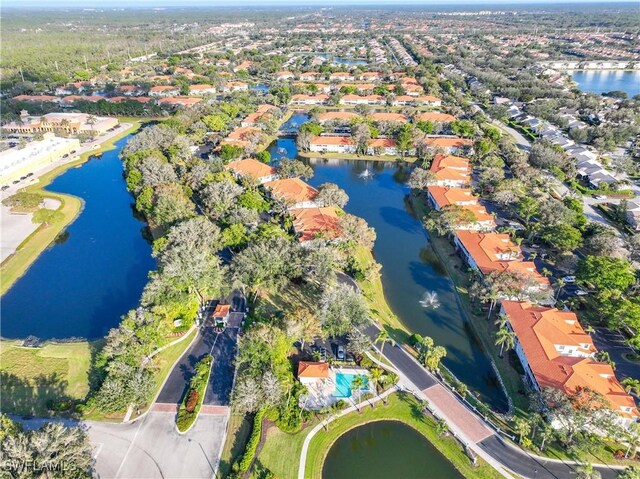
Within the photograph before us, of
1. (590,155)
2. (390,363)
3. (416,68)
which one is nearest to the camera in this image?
(390,363)

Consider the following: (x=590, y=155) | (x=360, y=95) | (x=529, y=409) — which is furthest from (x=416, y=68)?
(x=529, y=409)

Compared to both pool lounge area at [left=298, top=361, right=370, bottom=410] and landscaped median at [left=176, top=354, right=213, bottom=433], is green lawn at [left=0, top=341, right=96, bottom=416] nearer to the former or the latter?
landscaped median at [left=176, top=354, right=213, bottom=433]

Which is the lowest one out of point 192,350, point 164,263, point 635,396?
point 635,396

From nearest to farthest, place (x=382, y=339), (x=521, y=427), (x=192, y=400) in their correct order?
1. (x=521, y=427)
2. (x=192, y=400)
3. (x=382, y=339)

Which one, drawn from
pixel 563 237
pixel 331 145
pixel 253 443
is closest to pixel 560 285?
pixel 563 237

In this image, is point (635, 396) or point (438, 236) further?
point (438, 236)

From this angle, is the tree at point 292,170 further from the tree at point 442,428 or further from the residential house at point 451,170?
the tree at point 442,428

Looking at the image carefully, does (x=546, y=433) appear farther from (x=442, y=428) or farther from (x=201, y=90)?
(x=201, y=90)

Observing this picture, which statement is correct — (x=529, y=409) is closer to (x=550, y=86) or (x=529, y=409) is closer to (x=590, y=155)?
(x=590, y=155)
